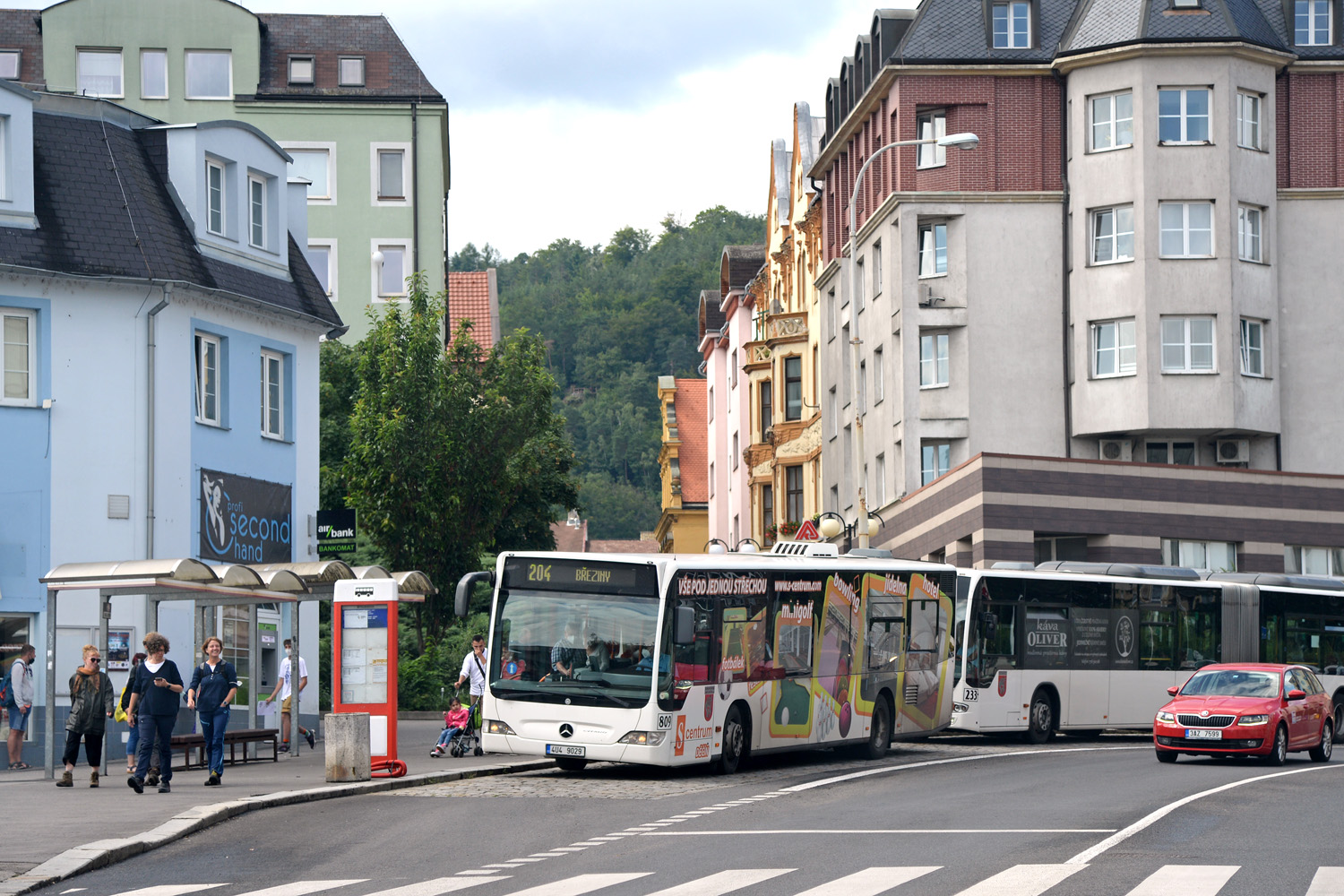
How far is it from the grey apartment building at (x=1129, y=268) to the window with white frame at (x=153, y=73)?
2191 cm

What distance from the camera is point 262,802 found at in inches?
736

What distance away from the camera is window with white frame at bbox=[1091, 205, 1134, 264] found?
159 ft

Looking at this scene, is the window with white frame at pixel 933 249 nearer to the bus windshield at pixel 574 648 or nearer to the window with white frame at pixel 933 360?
the window with white frame at pixel 933 360

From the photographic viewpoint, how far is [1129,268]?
158 feet

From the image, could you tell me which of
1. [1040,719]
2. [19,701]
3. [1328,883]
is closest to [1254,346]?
[1040,719]

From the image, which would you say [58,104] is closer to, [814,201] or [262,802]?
[262,802]

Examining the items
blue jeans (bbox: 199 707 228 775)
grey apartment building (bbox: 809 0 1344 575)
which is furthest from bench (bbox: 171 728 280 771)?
grey apartment building (bbox: 809 0 1344 575)

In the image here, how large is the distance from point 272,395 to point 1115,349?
76.6 feet

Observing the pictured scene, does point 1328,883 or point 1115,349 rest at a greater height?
point 1115,349

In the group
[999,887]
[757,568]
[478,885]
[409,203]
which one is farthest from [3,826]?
[409,203]

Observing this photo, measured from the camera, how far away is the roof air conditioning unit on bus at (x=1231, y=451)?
48.8 m

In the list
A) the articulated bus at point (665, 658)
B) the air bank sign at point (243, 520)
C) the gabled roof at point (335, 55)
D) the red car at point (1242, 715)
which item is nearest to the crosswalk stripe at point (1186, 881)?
the articulated bus at point (665, 658)

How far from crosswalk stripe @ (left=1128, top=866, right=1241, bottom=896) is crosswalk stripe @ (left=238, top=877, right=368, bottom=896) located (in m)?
5.02

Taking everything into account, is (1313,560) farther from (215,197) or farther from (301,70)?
(301,70)
